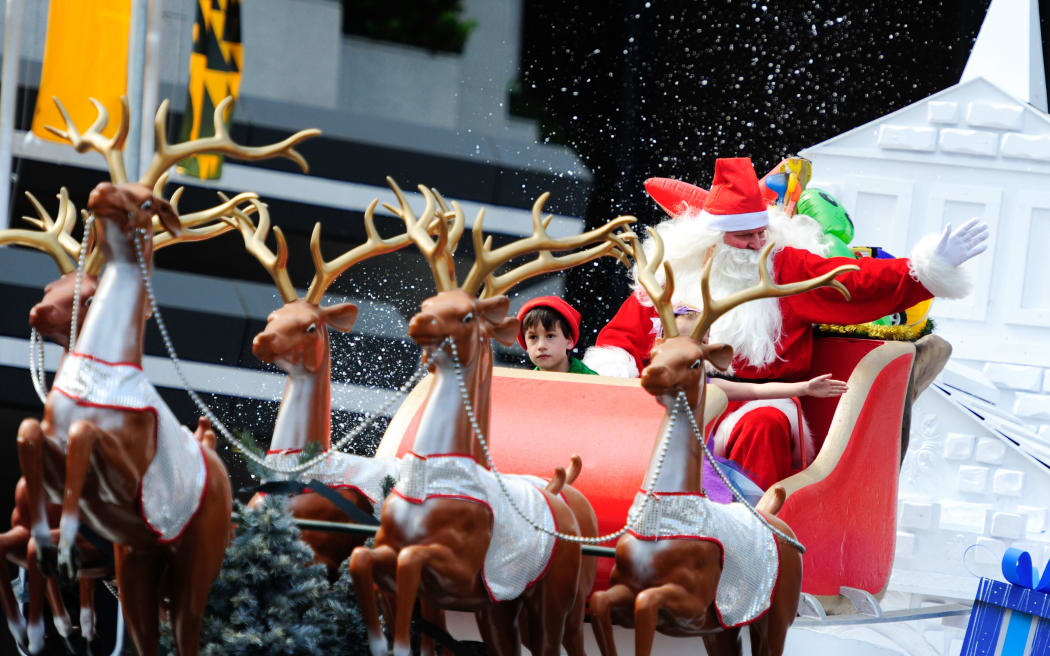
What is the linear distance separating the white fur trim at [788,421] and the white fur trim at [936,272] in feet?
1.38

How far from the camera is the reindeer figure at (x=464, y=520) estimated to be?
6.23 ft

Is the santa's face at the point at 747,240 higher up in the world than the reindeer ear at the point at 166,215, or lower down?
lower down

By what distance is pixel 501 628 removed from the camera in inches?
84.4

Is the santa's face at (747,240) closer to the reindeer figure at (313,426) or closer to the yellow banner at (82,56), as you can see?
the reindeer figure at (313,426)

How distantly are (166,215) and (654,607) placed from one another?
949 millimetres

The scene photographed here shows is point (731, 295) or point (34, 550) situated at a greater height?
point (731, 295)

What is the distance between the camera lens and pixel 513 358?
15.8 feet

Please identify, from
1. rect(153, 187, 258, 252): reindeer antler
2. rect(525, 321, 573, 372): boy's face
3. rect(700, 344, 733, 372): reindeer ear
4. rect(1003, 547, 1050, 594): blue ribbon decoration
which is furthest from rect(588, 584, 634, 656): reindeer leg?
rect(525, 321, 573, 372): boy's face

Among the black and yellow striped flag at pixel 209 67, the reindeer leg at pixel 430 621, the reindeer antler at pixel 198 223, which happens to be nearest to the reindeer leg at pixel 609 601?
the reindeer leg at pixel 430 621

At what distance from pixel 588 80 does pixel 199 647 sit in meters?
3.22

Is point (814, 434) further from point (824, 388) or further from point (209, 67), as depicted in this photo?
point (209, 67)

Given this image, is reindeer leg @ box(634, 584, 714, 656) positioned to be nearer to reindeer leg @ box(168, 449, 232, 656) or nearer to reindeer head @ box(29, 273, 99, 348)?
reindeer leg @ box(168, 449, 232, 656)

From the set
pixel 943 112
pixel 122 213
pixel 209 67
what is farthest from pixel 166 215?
pixel 943 112

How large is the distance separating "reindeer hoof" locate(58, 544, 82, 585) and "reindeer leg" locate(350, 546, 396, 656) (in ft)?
1.26
